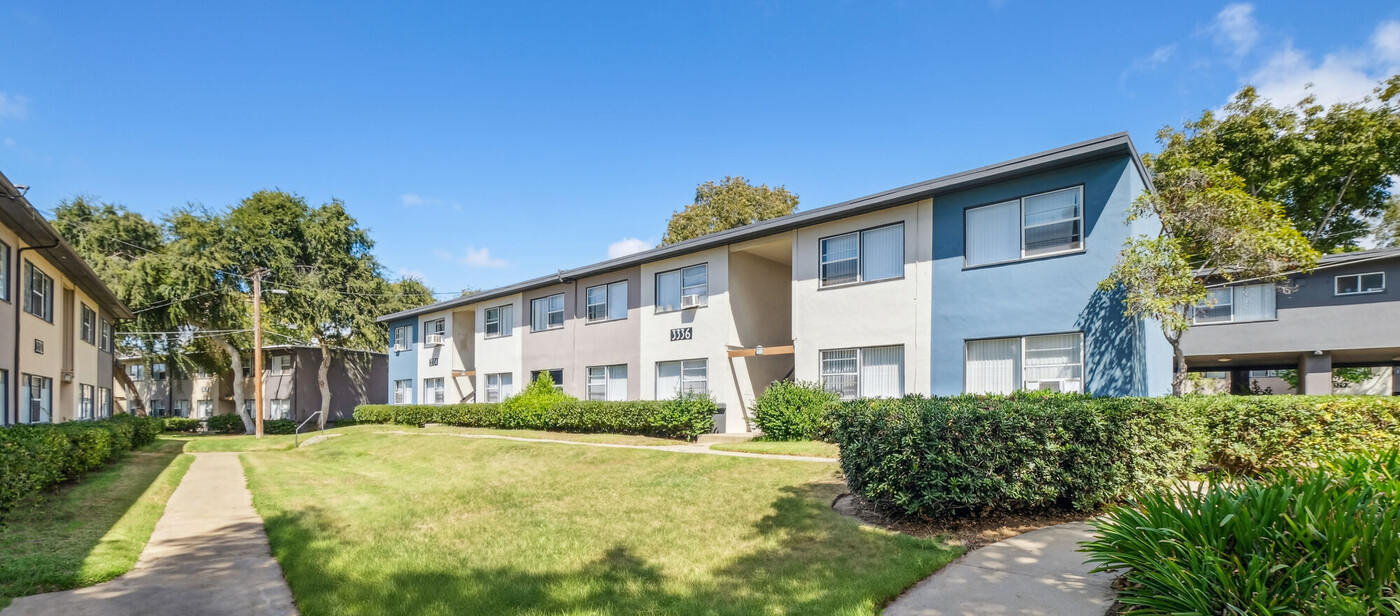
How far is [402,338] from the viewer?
33.6 meters

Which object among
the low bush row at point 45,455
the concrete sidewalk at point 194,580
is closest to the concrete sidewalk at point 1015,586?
the concrete sidewalk at point 194,580

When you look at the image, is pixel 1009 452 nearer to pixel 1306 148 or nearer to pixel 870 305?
pixel 870 305

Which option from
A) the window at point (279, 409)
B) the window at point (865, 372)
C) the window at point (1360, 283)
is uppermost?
the window at point (1360, 283)

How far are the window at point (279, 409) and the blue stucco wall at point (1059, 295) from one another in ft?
135

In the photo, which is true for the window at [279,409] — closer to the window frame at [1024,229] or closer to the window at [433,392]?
the window at [433,392]

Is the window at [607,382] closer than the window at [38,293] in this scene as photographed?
No

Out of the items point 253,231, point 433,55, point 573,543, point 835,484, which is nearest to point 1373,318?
point 835,484

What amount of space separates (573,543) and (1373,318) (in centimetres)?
2402

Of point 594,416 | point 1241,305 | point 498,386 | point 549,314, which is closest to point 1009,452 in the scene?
point 594,416

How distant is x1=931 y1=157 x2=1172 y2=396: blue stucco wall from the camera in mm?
12227

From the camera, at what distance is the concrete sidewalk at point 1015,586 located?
4.73 m

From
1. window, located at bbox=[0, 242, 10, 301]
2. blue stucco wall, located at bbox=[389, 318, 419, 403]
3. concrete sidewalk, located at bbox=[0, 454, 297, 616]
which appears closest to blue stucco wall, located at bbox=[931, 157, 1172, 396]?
concrete sidewalk, located at bbox=[0, 454, 297, 616]

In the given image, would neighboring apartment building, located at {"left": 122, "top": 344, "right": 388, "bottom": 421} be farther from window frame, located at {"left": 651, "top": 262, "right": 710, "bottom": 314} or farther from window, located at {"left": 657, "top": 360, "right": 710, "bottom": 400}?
window, located at {"left": 657, "top": 360, "right": 710, "bottom": 400}

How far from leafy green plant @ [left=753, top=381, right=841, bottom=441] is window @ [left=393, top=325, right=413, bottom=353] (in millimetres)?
22822
